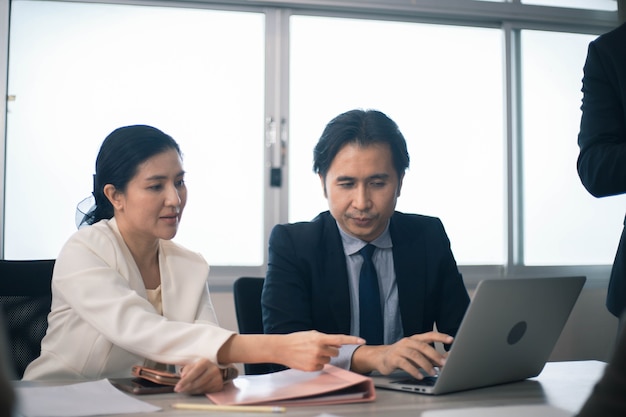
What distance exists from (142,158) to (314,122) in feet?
7.17

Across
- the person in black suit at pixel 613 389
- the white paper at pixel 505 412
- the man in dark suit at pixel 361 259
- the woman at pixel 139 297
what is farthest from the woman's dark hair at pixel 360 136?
the person in black suit at pixel 613 389

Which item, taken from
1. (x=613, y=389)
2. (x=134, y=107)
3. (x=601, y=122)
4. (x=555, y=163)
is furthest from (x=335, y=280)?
(x=555, y=163)

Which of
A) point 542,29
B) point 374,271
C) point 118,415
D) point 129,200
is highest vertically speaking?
point 542,29

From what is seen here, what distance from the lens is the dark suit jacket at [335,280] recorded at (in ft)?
6.38

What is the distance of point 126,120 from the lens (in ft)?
12.5

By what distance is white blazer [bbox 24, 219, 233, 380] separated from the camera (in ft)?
5.14

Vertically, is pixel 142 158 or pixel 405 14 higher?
pixel 405 14

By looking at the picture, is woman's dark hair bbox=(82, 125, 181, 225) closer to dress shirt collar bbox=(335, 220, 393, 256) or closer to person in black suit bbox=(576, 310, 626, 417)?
dress shirt collar bbox=(335, 220, 393, 256)

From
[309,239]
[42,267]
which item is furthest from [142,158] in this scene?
[309,239]

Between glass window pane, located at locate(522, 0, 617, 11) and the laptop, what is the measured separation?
334 cm

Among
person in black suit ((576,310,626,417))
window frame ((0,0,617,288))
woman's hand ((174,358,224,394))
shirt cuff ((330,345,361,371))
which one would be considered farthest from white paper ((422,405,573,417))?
window frame ((0,0,617,288))

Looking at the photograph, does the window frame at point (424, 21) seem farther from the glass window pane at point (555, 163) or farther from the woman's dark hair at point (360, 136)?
the woman's dark hair at point (360, 136)

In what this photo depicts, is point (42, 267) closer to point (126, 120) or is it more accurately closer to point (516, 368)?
point (516, 368)

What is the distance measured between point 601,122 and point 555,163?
275 centimetres
